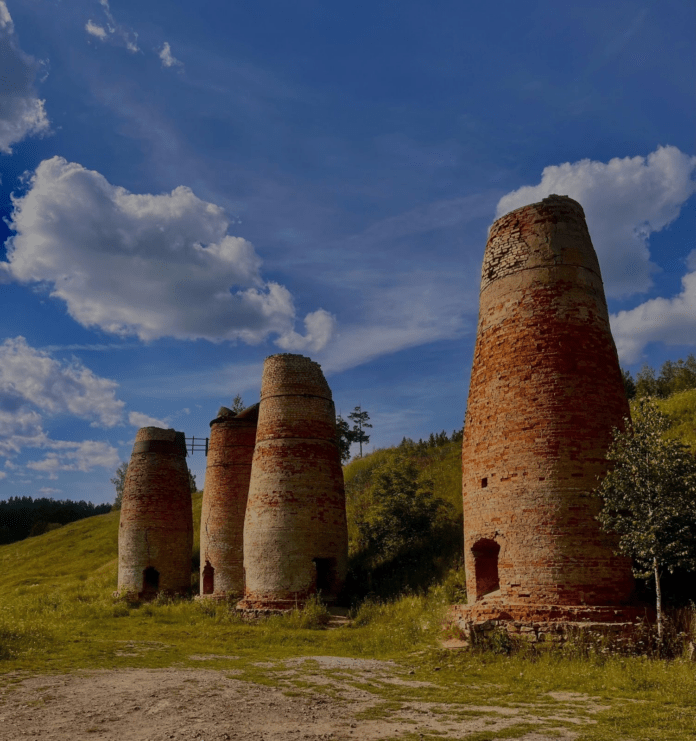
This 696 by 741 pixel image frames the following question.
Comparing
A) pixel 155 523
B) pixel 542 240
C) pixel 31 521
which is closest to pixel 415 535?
pixel 155 523

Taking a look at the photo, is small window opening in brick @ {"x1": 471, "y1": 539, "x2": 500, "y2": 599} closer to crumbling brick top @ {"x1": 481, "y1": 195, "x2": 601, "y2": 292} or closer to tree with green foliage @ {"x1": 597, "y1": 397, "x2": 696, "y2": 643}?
tree with green foliage @ {"x1": 597, "y1": 397, "x2": 696, "y2": 643}

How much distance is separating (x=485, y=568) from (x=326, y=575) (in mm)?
6728

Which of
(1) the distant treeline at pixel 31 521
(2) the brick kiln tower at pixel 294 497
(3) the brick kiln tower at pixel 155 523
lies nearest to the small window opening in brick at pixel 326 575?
(2) the brick kiln tower at pixel 294 497

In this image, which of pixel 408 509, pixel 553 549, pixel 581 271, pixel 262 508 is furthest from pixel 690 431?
pixel 262 508

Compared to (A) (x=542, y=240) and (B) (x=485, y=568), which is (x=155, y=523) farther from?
(A) (x=542, y=240)

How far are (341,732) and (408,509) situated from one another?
A: 13.7 metres

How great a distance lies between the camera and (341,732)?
6.45 meters

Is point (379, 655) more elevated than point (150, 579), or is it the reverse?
point (150, 579)

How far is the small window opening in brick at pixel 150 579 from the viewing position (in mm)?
21984

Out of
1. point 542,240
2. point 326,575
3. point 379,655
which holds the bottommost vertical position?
point 379,655

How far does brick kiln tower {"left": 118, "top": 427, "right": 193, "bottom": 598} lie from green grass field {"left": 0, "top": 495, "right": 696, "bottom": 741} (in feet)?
4.69

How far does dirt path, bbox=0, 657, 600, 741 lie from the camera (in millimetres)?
6465

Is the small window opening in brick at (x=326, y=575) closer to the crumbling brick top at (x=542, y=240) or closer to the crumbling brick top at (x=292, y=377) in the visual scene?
the crumbling brick top at (x=292, y=377)

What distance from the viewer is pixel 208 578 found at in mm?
21250
